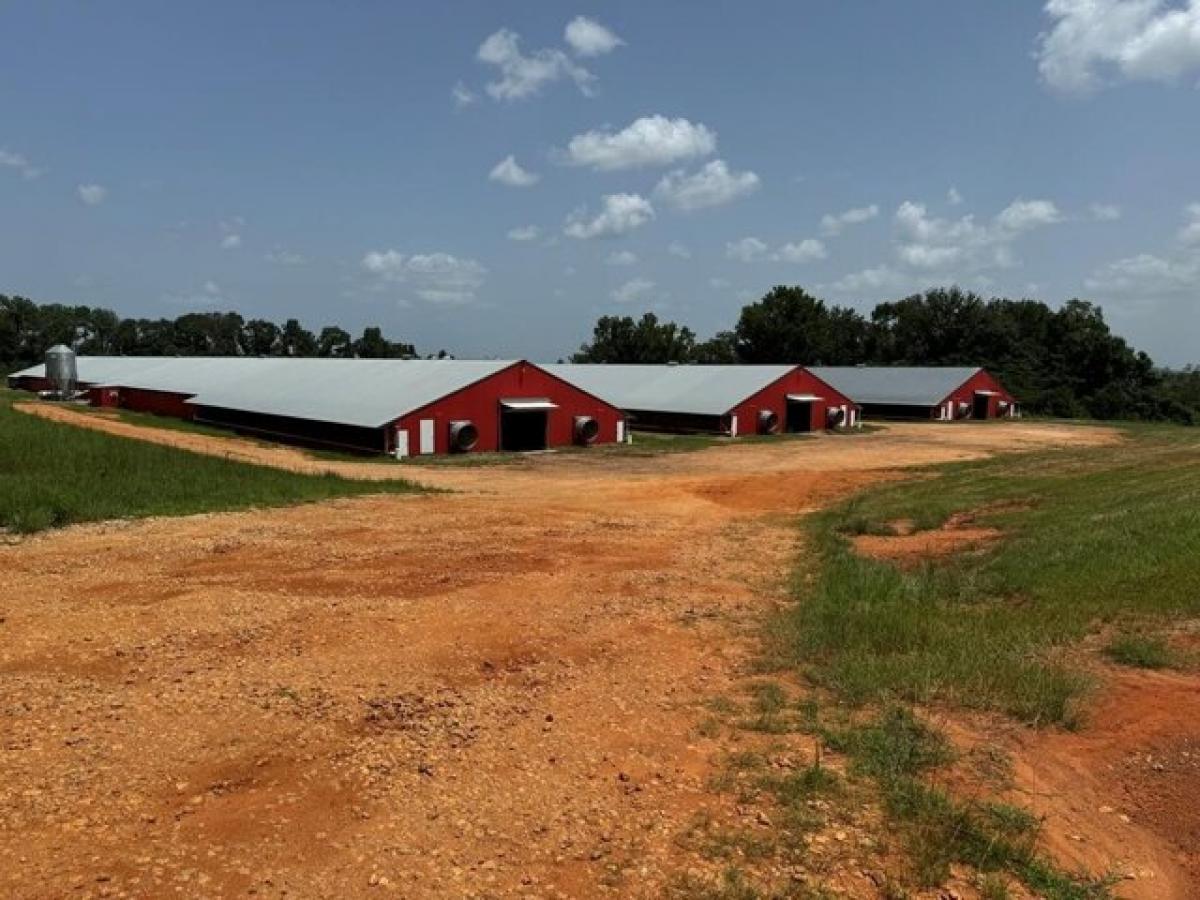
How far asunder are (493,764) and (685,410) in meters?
49.6

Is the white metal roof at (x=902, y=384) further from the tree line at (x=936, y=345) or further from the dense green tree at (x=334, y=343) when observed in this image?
the dense green tree at (x=334, y=343)

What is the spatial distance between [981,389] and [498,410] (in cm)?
5235

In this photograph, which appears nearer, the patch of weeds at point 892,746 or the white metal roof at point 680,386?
the patch of weeds at point 892,746

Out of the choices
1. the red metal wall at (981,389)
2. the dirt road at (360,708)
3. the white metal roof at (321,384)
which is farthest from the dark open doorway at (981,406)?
the dirt road at (360,708)

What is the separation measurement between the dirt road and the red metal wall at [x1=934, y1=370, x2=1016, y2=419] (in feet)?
211

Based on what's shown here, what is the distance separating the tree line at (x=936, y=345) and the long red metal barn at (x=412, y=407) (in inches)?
2225

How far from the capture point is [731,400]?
55000 mm

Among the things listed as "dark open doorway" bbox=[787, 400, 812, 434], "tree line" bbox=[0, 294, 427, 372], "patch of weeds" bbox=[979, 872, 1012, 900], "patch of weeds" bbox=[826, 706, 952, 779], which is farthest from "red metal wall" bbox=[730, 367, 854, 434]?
"tree line" bbox=[0, 294, 427, 372]

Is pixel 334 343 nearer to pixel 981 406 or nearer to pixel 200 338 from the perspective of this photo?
pixel 200 338

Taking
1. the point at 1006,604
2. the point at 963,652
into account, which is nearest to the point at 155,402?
the point at 1006,604

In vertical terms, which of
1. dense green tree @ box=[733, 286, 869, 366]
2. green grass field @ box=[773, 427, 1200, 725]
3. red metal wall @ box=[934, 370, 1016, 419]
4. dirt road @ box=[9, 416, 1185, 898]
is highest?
dense green tree @ box=[733, 286, 869, 366]

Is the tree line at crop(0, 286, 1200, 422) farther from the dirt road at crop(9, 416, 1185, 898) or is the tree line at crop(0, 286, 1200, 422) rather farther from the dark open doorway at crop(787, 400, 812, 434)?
the dirt road at crop(9, 416, 1185, 898)

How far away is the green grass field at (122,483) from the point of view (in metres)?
17.9

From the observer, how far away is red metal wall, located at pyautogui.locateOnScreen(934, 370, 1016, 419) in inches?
2928
